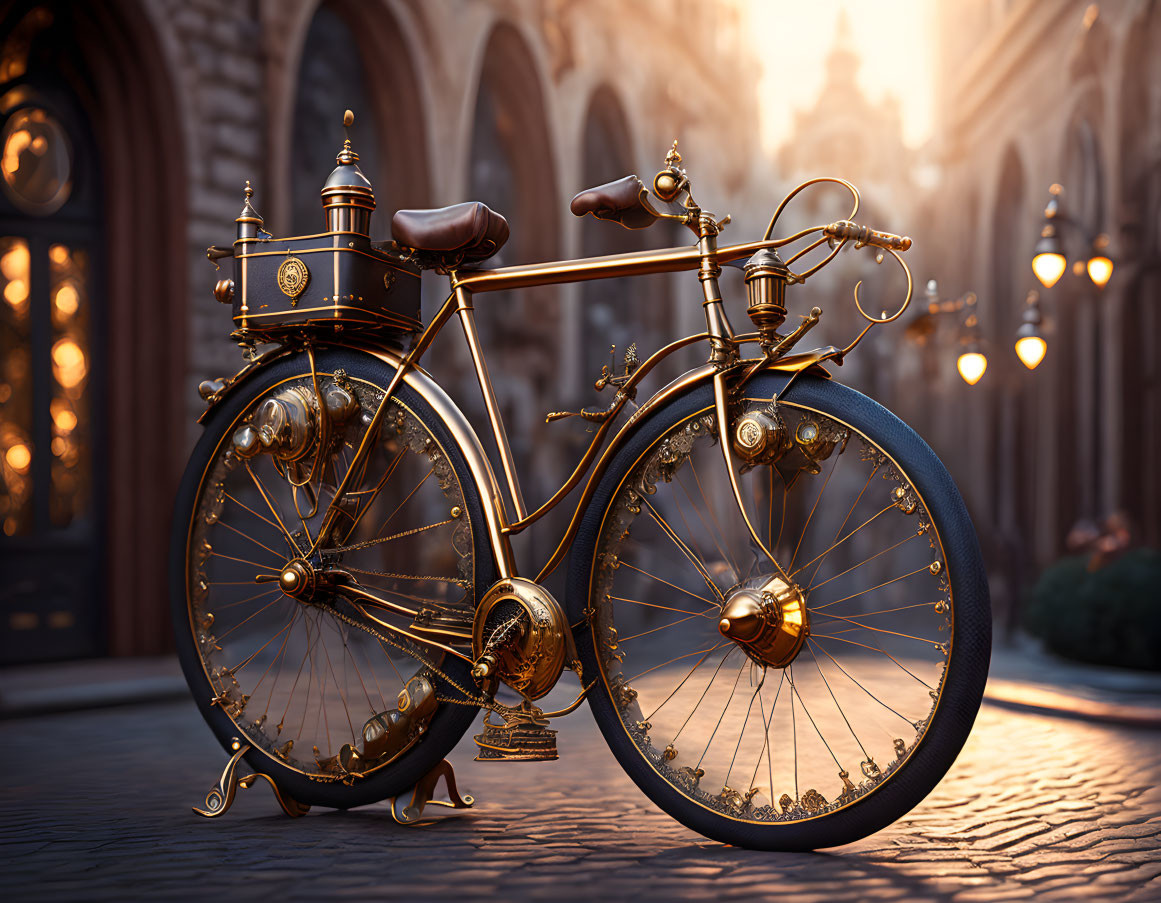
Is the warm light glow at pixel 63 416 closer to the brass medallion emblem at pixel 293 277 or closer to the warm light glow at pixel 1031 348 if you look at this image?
the brass medallion emblem at pixel 293 277

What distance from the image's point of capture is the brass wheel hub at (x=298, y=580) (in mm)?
3545

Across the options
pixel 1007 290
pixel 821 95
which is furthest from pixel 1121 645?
pixel 821 95

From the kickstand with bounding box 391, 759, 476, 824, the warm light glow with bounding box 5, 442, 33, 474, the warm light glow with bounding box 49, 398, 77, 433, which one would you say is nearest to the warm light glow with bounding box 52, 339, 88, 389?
the warm light glow with bounding box 49, 398, 77, 433

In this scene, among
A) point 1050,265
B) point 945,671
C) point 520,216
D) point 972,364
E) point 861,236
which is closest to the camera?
point 945,671

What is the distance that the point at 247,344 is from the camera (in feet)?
12.6

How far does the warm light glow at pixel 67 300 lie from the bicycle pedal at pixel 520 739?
5.70 m

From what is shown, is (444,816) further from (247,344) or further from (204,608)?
(247,344)

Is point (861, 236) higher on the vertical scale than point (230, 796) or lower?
higher

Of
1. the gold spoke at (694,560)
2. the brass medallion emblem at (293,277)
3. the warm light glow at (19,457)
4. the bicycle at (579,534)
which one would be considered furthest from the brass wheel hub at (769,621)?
the warm light glow at (19,457)

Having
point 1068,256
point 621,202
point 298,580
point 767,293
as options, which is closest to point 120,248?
point 298,580

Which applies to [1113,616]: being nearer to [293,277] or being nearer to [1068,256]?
[1068,256]

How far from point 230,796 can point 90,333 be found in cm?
512

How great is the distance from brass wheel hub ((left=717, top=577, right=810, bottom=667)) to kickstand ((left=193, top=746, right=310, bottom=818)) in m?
1.58

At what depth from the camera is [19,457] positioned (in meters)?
7.49
